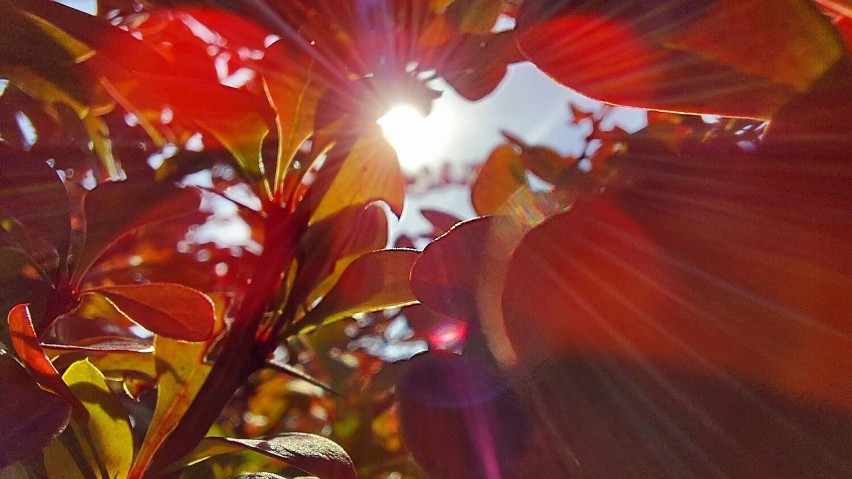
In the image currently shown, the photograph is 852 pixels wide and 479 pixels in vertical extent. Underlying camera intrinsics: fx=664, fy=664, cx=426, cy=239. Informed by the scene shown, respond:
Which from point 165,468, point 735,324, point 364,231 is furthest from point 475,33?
point 165,468

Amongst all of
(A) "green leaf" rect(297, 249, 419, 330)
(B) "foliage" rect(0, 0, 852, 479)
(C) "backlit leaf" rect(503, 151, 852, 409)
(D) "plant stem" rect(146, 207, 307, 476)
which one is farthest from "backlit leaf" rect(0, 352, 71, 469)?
(C) "backlit leaf" rect(503, 151, 852, 409)

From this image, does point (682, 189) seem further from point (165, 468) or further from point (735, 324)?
point (165, 468)

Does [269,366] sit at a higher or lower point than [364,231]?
lower

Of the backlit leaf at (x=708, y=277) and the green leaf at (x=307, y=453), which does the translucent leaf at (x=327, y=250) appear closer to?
the green leaf at (x=307, y=453)

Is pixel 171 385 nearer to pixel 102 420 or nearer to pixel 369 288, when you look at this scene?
→ pixel 102 420

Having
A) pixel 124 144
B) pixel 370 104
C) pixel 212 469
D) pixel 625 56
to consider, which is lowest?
pixel 212 469

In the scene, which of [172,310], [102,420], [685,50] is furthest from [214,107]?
[685,50]
